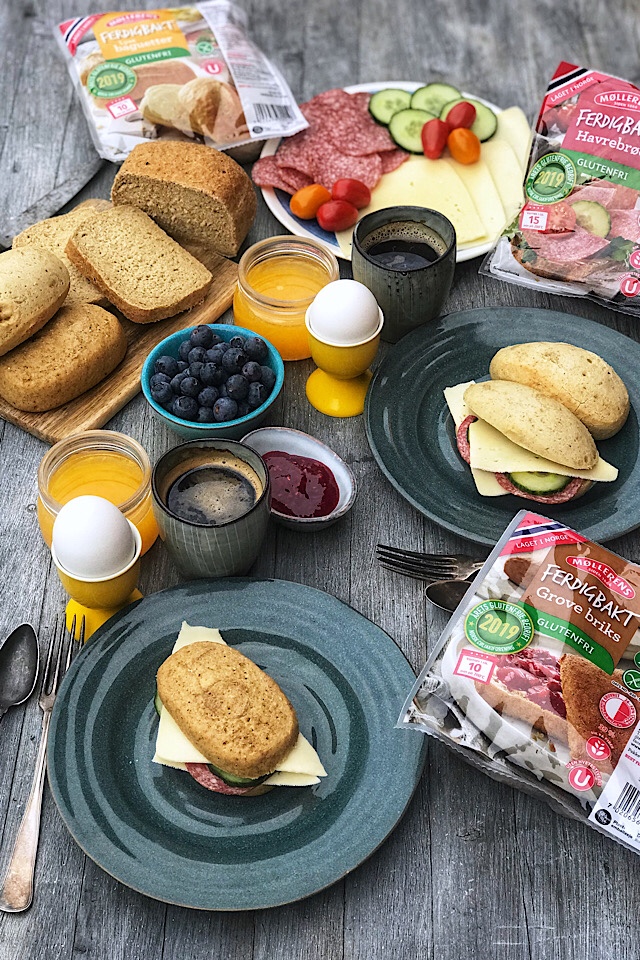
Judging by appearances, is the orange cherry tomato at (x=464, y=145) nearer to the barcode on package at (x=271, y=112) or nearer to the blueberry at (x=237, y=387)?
the barcode on package at (x=271, y=112)

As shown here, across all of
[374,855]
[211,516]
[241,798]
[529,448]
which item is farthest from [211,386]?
[374,855]

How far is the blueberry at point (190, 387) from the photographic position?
7.02 ft

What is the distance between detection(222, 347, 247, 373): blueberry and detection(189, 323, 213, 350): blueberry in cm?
7

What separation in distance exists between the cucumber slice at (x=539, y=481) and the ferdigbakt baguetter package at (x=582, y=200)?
2.20 feet

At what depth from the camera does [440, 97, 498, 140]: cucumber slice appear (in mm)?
2984

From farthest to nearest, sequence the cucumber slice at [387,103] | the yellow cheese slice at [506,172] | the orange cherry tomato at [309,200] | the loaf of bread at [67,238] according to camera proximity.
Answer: the cucumber slice at [387,103], the yellow cheese slice at [506,172], the orange cherry tomato at [309,200], the loaf of bread at [67,238]

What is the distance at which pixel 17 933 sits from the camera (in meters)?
1.54

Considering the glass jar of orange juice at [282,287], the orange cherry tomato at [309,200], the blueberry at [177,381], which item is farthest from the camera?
the orange cherry tomato at [309,200]

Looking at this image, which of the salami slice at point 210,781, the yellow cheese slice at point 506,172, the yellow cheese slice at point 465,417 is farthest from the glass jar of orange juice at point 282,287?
→ the salami slice at point 210,781

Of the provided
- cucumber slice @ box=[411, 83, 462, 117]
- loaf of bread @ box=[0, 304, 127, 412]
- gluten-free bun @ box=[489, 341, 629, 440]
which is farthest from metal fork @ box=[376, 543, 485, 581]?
cucumber slice @ box=[411, 83, 462, 117]

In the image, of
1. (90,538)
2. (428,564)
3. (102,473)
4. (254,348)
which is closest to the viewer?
(90,538)

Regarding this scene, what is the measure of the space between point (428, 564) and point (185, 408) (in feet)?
2.15

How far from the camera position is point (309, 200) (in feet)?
8.93

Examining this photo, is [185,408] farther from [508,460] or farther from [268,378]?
[508,460]
